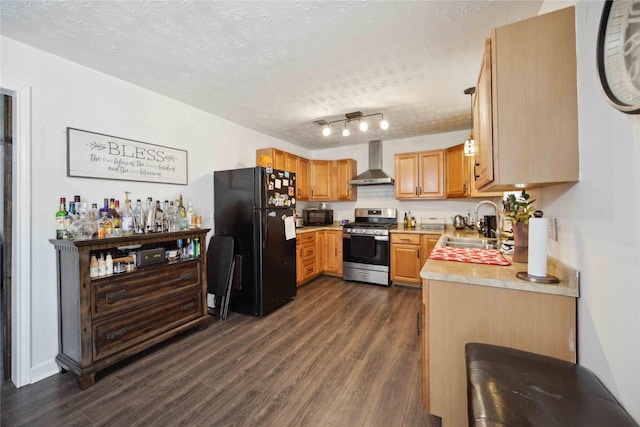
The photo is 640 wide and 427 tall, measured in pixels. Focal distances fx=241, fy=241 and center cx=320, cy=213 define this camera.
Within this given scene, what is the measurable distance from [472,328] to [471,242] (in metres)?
1.58

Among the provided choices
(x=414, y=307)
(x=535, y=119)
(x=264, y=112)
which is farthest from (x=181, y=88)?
(x=414, y=307)

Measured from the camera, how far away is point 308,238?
12.9ft

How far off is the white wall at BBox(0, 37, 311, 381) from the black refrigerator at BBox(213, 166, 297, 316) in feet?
1.96

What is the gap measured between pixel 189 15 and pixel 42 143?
1.50 m

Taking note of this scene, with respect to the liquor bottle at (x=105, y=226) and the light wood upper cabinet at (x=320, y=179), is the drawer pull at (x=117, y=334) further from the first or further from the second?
the light wood upper cabinet at (x=320, y=179)

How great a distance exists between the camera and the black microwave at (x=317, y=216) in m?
4.67

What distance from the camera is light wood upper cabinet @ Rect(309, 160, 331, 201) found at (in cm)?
466

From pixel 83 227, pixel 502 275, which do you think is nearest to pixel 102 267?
pixel 83 227

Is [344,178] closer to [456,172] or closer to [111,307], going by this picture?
[456,172]

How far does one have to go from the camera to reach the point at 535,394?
2.57ft

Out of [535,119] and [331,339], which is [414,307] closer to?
[331,339]

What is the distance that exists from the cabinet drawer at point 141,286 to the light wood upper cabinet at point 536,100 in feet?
8.36

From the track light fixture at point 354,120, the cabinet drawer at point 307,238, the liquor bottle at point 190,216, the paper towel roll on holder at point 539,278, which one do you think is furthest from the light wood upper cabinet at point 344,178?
the paper towel roll on holder at point 539,278

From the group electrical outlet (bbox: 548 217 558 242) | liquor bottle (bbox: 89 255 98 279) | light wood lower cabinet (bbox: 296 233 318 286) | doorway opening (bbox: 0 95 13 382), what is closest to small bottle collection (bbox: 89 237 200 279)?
liquor bottle (bbox: 89 255 98 279)
